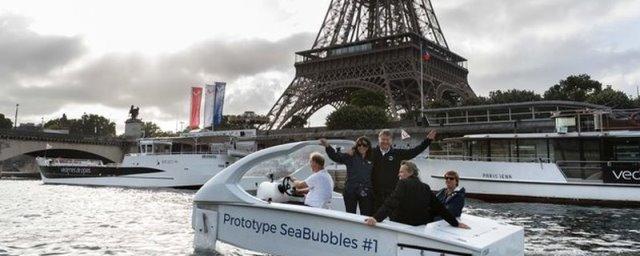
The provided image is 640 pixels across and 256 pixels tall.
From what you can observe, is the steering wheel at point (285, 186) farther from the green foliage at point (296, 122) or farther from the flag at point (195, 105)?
the green foliage at point (296, 122)

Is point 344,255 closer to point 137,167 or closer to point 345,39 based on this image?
point 137,167

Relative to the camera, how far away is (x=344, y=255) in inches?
251

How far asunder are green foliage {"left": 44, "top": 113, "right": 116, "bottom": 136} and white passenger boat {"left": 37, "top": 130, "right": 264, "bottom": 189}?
90.0m

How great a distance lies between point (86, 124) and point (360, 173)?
132391 millimetres

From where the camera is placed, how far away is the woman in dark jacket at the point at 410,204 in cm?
589

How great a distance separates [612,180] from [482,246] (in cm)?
1841

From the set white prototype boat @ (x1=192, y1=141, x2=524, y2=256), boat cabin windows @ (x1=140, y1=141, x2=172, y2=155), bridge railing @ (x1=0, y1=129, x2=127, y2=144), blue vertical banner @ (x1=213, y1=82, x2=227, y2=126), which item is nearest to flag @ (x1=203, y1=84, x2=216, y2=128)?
blue vertical banner @ (x1=213, y1=82, x2=227, y2=126)

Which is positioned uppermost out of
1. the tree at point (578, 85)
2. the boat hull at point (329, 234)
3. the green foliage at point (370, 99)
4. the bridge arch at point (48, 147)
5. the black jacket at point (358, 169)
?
the tree at point (578, 85)

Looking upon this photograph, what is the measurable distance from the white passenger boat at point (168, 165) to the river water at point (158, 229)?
557 inches

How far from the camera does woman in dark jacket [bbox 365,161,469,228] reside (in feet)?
19.3

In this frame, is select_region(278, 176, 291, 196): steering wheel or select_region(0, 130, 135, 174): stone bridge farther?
select_region(0, 130, 135, 174): stone bridge

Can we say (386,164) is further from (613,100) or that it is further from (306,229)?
(613,100)

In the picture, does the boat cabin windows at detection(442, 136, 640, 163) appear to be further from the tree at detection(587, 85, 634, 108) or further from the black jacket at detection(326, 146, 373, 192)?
the tree at detection(587, 85, 634, 108)

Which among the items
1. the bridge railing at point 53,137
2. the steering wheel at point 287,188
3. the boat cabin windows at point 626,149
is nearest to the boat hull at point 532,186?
the boat cabin windows at point 626,149
